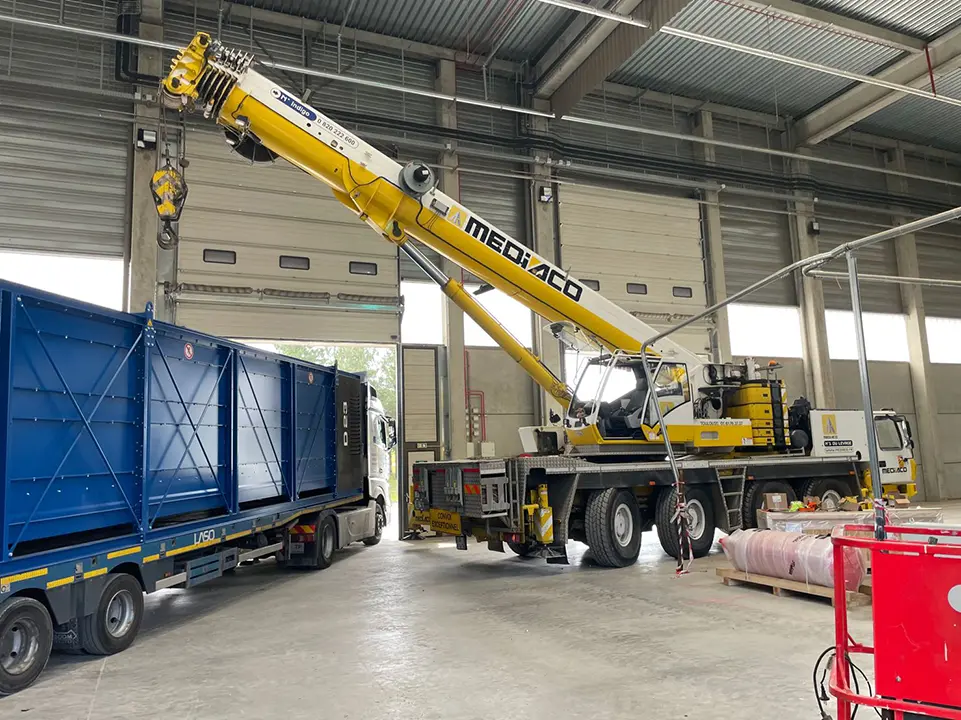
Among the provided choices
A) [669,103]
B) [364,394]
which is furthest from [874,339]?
[364,394]

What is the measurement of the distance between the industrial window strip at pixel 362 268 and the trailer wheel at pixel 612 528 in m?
7.91

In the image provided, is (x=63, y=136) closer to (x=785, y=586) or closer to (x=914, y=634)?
(x=785, y=586)

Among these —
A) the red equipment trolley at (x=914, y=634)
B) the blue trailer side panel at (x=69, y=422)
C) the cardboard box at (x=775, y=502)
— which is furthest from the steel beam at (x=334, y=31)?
the red equipment trolley at (x=914, y=634)

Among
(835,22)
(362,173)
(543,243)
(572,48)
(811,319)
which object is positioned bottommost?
(811,319)

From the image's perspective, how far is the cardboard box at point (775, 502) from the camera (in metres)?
11.9

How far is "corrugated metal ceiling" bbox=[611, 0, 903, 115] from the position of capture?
15.7 m

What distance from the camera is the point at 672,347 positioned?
1186 cm

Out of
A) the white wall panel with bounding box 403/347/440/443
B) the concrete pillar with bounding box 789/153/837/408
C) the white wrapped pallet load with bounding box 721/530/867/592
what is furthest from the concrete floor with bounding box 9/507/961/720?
the concrete pillar with bounding box 789/153/837/408

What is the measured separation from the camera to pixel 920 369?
21.6m

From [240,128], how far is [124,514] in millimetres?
5533

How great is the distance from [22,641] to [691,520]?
29.0 feet

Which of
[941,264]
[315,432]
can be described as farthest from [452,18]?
[941,264]

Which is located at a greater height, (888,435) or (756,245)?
(756,245)

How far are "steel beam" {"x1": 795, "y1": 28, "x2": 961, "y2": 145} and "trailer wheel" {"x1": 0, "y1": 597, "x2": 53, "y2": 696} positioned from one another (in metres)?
19.3
